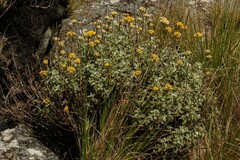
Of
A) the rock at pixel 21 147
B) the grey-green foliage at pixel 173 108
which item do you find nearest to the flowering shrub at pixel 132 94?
the grey-green foliage at pixel 173 108

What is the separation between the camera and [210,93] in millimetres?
3465

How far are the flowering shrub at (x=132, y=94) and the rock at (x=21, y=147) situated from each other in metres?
0.22

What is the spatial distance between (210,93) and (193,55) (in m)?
0.89

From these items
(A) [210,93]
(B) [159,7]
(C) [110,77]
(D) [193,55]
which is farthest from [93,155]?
(B) [159,7]

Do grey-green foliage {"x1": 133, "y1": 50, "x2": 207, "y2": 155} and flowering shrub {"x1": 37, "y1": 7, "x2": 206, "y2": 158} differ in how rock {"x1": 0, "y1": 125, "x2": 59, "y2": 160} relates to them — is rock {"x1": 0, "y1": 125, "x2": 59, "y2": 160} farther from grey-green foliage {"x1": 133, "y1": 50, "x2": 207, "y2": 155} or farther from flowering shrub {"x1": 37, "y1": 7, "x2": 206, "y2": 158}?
grey-green foliage {"x1": 133, "y1": 50, "x2": 207, "y2": 155}

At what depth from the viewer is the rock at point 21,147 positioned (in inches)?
128

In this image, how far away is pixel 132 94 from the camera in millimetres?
3271

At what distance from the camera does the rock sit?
10.7 feet

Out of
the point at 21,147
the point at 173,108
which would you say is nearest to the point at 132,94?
the point at 173,108

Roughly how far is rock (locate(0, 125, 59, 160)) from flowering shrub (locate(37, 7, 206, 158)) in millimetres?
221

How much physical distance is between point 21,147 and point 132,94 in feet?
2.77

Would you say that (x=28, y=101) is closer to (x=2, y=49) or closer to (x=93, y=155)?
(x=2, y=49)

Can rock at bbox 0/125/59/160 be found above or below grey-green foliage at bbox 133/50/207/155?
below

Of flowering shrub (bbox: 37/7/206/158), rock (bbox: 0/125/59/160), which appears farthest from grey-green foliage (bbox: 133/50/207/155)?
rock (bbox: 0/125/59/160)
